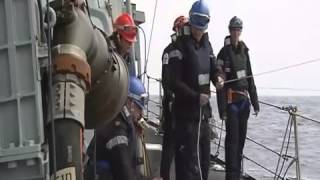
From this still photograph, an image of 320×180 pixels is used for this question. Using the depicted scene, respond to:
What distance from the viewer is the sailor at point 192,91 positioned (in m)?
5.79

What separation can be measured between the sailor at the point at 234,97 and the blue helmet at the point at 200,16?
1044 millimetres

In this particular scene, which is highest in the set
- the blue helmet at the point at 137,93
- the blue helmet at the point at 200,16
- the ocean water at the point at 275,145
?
the blue helmet at the point at 200,16

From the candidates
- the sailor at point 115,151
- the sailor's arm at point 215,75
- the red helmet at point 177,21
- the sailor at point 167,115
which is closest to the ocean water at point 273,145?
the red helmet at point 177,21

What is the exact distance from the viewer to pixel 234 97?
6781 millimetres

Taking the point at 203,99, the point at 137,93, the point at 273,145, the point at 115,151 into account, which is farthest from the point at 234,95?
the point at 273,145

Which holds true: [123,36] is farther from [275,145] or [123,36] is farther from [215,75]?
[275,145]

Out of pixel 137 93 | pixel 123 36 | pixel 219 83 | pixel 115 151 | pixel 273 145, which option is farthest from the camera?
pixel 273 145

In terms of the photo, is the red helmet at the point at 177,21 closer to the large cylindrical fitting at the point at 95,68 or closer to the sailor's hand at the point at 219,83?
the sailor's hand at the point at 219,83

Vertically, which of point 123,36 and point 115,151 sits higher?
point 123,36

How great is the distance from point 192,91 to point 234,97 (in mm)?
1124

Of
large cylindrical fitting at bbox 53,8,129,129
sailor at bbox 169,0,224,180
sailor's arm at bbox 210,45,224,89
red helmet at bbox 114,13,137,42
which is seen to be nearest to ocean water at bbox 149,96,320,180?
sailor's arm at bbox 210,45,224,89

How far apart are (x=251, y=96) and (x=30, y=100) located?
4279 millimetres

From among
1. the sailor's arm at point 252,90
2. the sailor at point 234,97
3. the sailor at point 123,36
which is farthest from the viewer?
the sailor's arm at point 252,90

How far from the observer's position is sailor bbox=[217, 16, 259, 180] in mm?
6742
